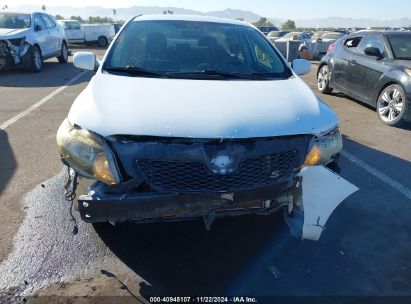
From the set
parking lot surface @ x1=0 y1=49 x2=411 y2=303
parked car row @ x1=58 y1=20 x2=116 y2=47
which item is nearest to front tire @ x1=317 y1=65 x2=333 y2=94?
parking lot surface @ x1=0 y1=49 x2=411 y2=303

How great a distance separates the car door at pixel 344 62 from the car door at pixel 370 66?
32 centimetres

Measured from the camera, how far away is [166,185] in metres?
2.40

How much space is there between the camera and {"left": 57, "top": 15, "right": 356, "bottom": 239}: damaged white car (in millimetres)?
2377

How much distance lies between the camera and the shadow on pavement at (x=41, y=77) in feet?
31.2

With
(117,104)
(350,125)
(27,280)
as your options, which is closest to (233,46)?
(117,104)

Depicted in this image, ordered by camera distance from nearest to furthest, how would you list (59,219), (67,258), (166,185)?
(166,185)
(67,258)
(59,219)

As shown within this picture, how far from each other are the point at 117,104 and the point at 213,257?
4.45ft

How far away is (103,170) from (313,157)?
1.42 metres

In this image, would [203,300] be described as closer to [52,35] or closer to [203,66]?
[203,66]

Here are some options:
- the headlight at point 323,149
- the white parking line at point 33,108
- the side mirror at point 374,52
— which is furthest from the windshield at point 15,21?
the headlight at point 323,149

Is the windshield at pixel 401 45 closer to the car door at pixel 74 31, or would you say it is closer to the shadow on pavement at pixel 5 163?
the shadow on pavement at pixel 5 163

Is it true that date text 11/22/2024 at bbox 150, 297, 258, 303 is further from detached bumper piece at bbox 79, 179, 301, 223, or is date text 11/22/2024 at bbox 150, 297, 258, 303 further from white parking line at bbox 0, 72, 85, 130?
white parking line at bbox 0, 72, 85, 130

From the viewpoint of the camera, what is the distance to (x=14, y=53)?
10117 millimetres

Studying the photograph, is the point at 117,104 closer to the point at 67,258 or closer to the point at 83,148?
the point at 83,148
